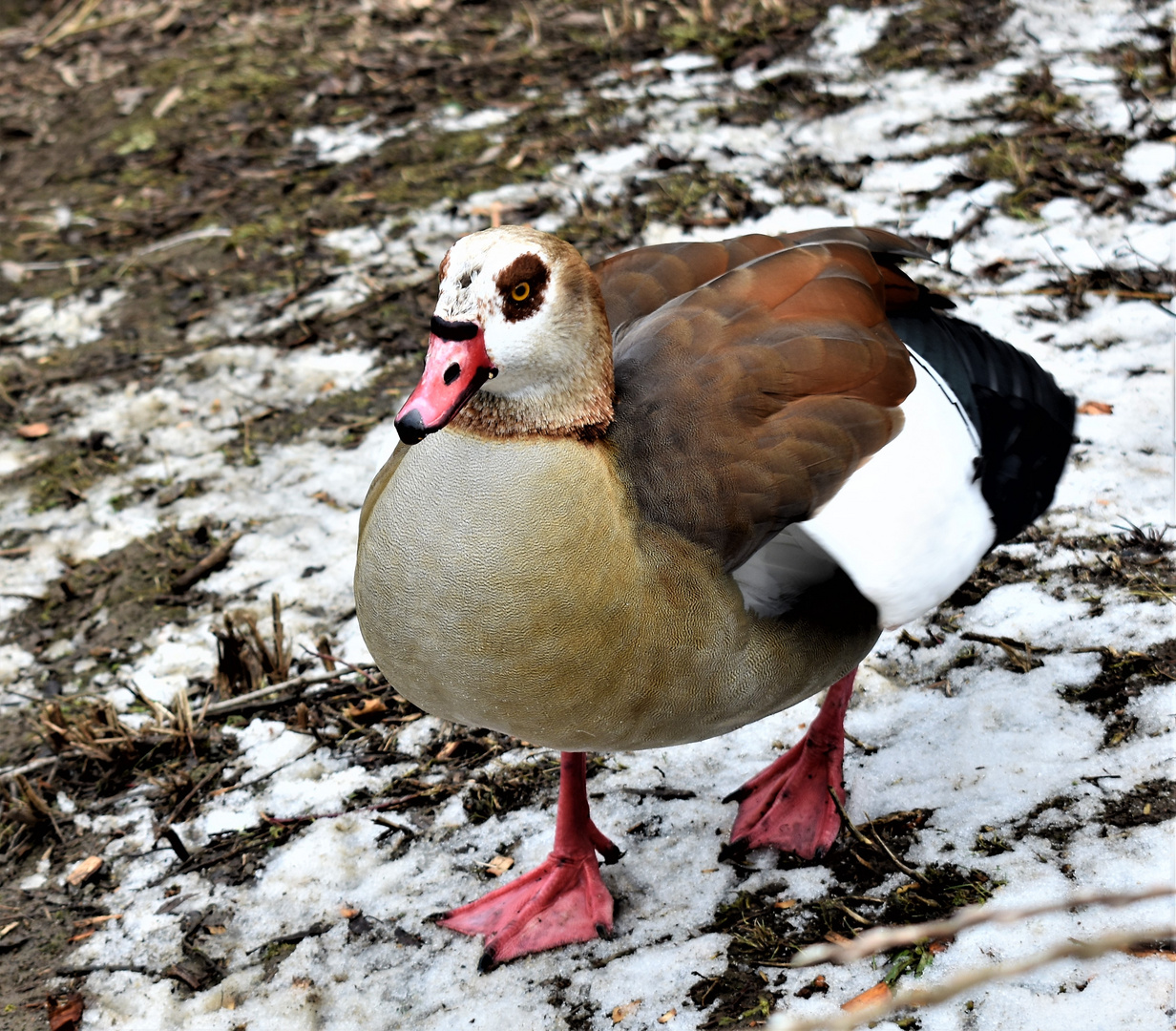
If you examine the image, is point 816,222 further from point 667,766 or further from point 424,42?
point 424,42

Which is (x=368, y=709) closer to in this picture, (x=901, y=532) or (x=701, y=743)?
(x=701, y=743)

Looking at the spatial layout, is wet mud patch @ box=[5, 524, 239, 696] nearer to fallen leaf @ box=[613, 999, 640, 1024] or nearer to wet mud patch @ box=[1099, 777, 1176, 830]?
fallen leaf @ box=[613, 999, 640, 1024]

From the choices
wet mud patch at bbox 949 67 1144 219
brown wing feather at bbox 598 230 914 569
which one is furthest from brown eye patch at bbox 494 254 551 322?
wet mud patch at bbox 949 67 1144 219

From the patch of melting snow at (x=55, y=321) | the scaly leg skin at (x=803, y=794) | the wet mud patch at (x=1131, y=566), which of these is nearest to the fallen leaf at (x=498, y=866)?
the scaly leg skin at (x=803, y=794)

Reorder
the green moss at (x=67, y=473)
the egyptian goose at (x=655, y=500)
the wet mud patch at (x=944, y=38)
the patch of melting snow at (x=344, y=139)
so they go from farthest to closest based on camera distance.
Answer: the patch of melting snow at (x=344, y=139) → the wet mud patch at (x=944, y=38) → the green moss at (x=67, y=473) → the egyptian goose at (x=655, y=500)

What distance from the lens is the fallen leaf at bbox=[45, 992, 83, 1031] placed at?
95.7 inches

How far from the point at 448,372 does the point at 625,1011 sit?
128cm

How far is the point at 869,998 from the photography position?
2.07 metres

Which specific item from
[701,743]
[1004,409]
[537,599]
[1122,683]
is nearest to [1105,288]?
[1004,409]

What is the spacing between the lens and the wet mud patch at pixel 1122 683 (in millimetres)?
2568

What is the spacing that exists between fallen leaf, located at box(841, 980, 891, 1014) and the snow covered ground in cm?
3

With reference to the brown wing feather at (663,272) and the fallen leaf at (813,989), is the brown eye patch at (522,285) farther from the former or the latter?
the fallen leaf at (813,989)

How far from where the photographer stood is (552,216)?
5000 millimetres

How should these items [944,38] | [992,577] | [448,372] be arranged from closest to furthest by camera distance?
1. [448,372]
2. [992,577]
3. [944,38]
